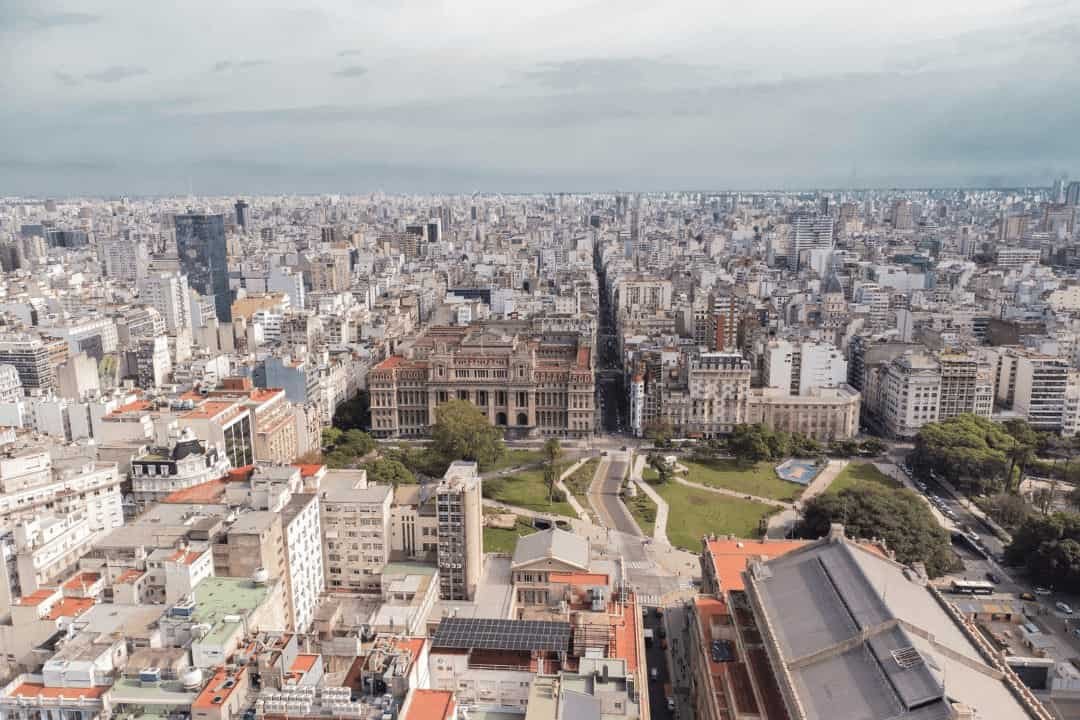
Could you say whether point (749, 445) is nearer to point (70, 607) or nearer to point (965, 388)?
point (965, 388)

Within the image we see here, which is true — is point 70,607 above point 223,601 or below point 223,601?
below

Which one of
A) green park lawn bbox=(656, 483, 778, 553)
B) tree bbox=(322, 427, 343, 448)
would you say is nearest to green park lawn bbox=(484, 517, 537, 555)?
green park lawn bbox=(656, 483, 778, 553)

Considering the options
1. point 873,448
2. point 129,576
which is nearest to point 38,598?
point 129,576

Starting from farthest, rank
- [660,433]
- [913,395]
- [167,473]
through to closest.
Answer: [913,395]
[660,433]
[167,473]

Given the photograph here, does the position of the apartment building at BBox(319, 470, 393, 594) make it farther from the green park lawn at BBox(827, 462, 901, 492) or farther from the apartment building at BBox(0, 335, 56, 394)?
the apartment building at BBox(0, 335, 56, 394)

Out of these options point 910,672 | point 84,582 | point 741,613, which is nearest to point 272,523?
point 84,582

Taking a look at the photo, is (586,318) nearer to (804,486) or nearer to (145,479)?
(804,486)

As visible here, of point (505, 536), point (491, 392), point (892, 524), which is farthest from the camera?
point (491, 392)
